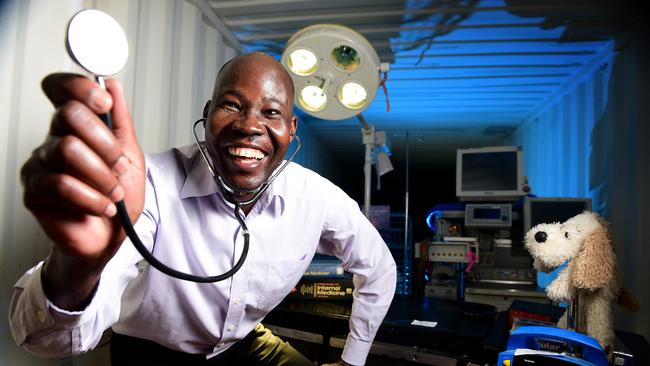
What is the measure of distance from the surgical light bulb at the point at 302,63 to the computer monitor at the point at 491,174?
1764 millimetres

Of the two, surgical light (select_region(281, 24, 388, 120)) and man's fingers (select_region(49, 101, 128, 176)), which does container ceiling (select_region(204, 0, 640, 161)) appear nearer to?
surgical light (select_region(281, 24, 388, 120))

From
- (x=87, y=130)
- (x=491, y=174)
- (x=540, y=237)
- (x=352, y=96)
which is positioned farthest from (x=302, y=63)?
(x=491, y=174)

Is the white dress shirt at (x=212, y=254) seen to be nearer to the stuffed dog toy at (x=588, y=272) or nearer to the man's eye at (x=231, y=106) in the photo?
the man's eye at (x=231, y=106)

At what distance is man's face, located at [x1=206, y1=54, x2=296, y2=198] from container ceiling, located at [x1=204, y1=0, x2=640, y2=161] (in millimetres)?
1831

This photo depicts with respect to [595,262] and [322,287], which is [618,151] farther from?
[322,287]

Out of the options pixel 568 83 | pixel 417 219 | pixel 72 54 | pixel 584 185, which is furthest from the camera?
pixel 417 219

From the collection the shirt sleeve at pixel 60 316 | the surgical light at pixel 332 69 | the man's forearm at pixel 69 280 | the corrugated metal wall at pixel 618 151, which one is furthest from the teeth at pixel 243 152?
the corrugated metal wall at pixel 618 151

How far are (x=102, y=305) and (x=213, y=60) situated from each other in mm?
2458

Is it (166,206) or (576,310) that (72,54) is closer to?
(166,206)

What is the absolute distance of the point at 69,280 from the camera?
60cm

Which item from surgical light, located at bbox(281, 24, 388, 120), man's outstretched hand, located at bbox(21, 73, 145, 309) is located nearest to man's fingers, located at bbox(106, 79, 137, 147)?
man's outstretched hand, located at bbox(21, 73, 145, 309)

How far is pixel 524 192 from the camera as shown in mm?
3191

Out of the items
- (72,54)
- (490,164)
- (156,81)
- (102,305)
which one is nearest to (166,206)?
(102,305)

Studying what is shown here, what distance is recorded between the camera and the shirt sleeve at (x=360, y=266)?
141 cm
